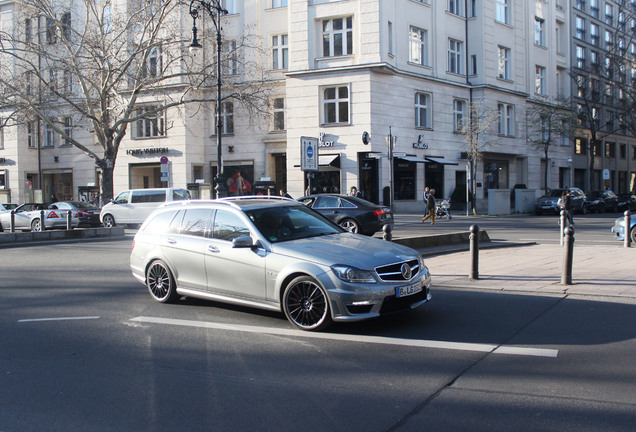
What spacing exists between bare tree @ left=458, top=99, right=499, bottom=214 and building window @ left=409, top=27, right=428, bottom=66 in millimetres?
4325

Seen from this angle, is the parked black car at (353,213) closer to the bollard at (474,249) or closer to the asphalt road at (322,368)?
the bollard at (474,249)

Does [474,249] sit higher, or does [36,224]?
[474,249]

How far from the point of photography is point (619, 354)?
18.7ft

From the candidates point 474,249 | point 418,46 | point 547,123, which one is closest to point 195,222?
point 474,249

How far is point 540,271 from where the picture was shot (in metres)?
10.9

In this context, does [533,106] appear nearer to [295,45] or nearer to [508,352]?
[295,45]

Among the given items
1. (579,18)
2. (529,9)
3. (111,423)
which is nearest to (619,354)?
(111,423)

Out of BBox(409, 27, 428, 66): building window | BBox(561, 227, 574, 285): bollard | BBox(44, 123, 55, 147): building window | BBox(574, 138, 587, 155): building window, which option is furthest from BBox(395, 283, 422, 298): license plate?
BBox(574, 138, 587, 155): building window

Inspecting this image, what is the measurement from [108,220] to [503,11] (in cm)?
3083

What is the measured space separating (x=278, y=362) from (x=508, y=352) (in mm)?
2323

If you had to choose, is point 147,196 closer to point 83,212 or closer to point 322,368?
point 83,212

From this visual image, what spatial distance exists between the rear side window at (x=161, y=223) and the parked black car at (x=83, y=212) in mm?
19897

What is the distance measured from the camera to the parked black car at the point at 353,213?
59.5 ft

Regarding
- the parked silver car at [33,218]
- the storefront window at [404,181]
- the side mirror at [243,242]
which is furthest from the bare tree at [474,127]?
the side mirror at [243,242]
